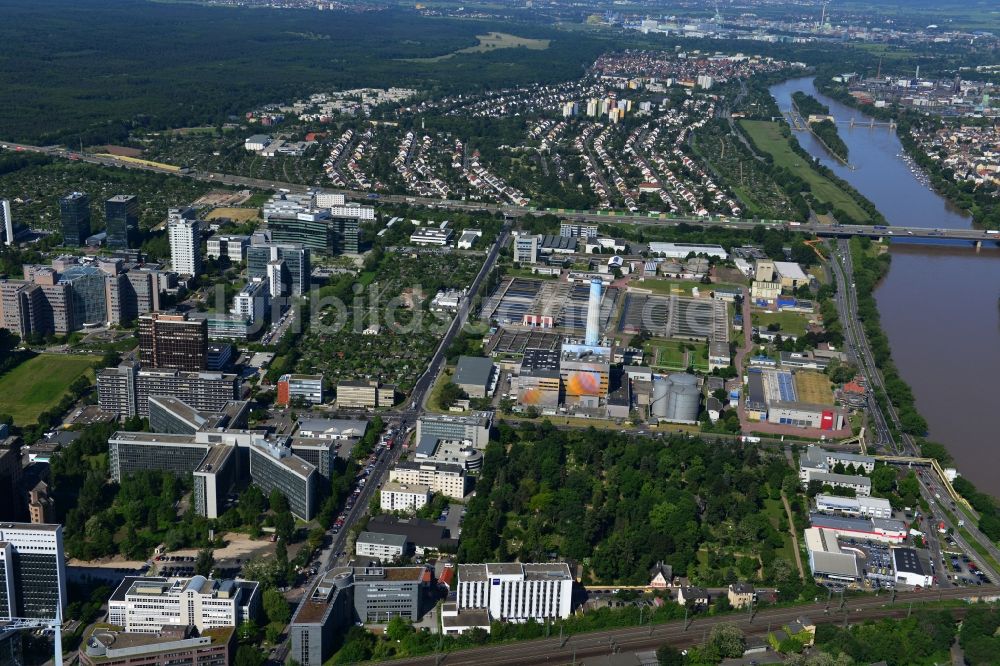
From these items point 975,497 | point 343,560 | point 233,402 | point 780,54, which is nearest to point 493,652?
point 343,560

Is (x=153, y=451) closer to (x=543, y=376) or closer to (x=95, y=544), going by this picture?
(x=95, y=544)

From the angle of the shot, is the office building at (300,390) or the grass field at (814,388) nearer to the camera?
the office building at (300,390)

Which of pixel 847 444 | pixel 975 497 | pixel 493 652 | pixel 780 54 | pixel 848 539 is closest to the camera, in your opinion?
pixel 493 652

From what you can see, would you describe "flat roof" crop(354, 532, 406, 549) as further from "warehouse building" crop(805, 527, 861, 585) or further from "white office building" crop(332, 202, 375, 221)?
"white office building" crop(332, 202, 375, 221)

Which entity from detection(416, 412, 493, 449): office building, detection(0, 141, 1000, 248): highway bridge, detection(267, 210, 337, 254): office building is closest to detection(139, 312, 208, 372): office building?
detection(416, 412, 493, 449): office building

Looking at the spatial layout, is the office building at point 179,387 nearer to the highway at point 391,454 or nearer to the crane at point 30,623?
the highway at point 391,454

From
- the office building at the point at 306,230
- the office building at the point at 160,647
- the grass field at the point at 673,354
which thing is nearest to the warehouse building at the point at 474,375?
the grass field at the point at 673,354
